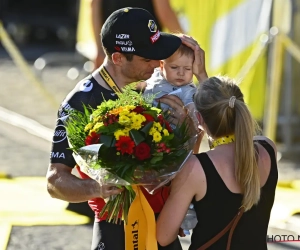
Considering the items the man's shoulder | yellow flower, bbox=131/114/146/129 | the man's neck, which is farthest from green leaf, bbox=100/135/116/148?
the man's neck

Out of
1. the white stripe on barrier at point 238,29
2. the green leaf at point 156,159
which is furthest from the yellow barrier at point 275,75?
the green leaf at point 156,159

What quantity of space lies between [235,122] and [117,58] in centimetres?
72

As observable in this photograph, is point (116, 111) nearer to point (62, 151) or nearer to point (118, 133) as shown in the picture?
point (118, 133)

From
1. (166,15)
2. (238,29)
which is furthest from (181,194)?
(238,29)

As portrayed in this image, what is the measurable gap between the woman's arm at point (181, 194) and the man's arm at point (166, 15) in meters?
3.92

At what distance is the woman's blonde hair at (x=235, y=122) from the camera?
12.4 feet

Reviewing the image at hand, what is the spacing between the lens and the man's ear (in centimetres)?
421

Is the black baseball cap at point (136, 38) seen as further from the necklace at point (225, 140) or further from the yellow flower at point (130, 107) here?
the necklace at point (225, 140)

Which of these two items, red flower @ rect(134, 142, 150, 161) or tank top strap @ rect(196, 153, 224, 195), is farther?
tank top strap @ rect(196, 153, 224, 195)

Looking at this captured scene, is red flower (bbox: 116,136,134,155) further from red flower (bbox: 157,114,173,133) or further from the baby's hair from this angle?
the baby's hair

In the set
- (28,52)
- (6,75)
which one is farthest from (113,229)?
(28,52)

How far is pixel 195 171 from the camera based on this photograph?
12.4ft

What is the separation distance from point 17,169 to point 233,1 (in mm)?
2785

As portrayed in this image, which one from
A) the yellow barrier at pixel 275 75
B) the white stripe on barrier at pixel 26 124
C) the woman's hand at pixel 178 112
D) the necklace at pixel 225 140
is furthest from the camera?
the white stripe on barrier at pixel 26 124
